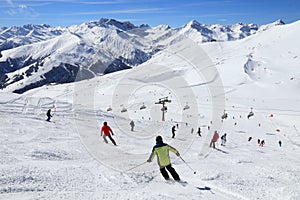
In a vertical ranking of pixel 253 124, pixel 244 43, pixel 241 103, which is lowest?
pixel 253 124

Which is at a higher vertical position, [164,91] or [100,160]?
[164,91]

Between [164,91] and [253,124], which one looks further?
[164,91]

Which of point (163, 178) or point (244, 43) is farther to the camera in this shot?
point (244, 43)

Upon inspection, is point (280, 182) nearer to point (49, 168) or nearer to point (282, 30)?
point (49, 168)

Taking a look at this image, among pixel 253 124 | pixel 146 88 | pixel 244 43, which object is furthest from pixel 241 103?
pixel 244 43

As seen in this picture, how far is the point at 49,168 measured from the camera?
10672 mm

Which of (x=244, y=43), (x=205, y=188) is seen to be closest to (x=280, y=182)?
(x=205, y=188)

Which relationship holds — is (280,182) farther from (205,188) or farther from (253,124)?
(253,124)

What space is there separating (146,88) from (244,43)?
10313 cm

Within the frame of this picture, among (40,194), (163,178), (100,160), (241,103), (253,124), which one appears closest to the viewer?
(40,194)

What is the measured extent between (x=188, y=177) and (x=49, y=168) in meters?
5.19

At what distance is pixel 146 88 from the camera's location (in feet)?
382

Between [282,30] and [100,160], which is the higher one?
[282,30]

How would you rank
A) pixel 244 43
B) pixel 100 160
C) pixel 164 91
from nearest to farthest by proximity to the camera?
pixel 100 160 → pixel 164 91 → pixel 244 43
